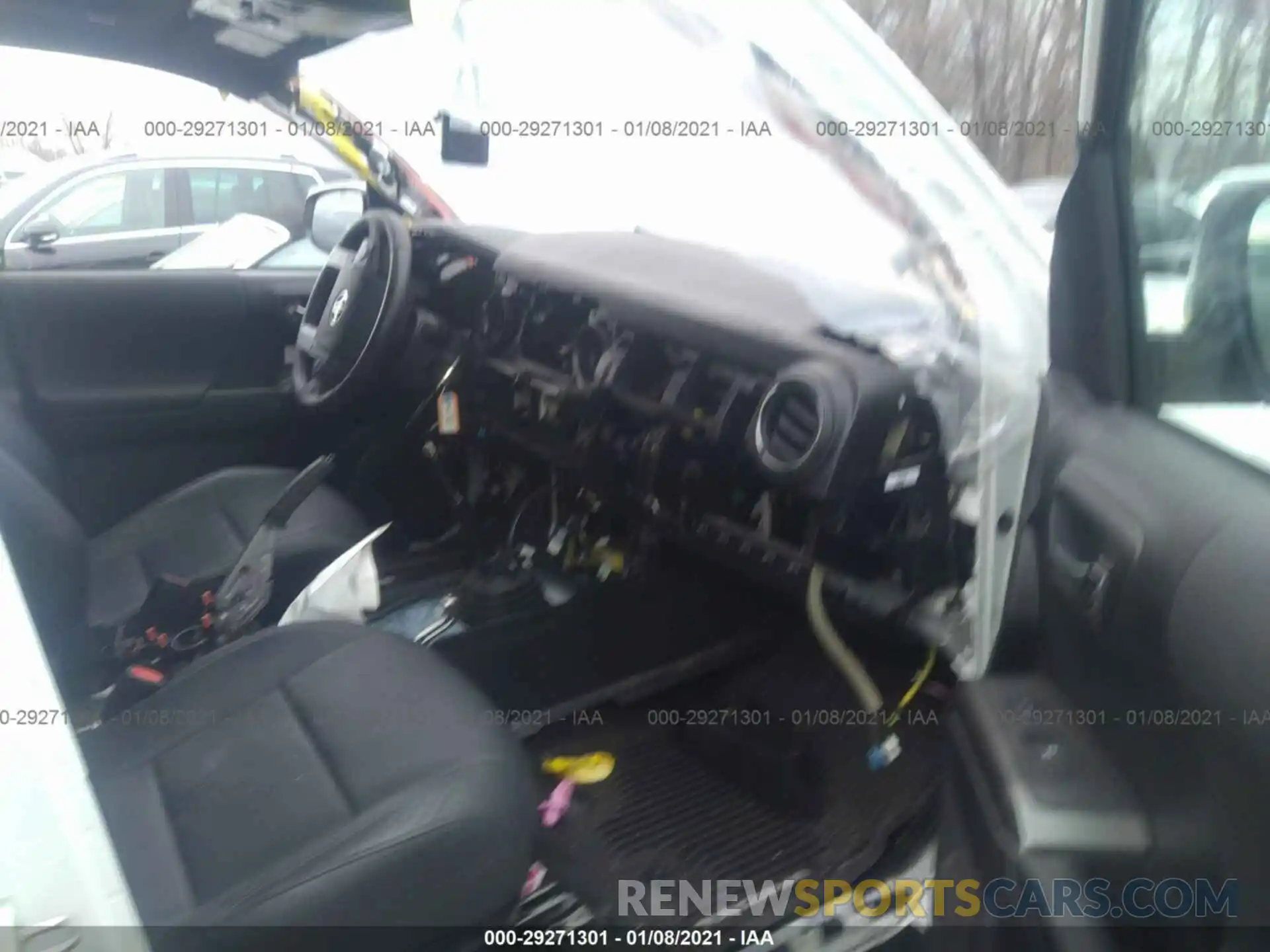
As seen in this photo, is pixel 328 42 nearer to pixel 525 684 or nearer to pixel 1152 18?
pixel 525 684

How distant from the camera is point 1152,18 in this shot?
113 centimetres

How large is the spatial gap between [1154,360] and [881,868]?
33.5 inches

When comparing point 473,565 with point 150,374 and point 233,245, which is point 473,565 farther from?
point 233,245

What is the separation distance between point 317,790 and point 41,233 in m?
2.04

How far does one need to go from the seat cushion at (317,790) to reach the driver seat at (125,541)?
0.25 m

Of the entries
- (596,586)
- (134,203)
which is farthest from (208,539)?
(134,203)

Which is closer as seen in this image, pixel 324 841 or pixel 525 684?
pixel 324 841

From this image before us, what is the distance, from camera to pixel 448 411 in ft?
7.90

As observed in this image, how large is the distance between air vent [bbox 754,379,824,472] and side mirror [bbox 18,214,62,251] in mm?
2200

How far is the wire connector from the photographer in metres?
1.77

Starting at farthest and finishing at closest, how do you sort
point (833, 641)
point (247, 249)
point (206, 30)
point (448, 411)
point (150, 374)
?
point (247, 249), point (150, 374), point (448, 411), point (206, 30), point (833, 641)

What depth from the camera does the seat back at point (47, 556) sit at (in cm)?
166

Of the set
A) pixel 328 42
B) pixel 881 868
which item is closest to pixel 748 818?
pixel 881 868

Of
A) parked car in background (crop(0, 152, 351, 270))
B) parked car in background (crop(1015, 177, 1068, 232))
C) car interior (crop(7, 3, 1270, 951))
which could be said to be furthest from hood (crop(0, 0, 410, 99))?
parked car in background (crop(1015, 177, 1068, 232))
